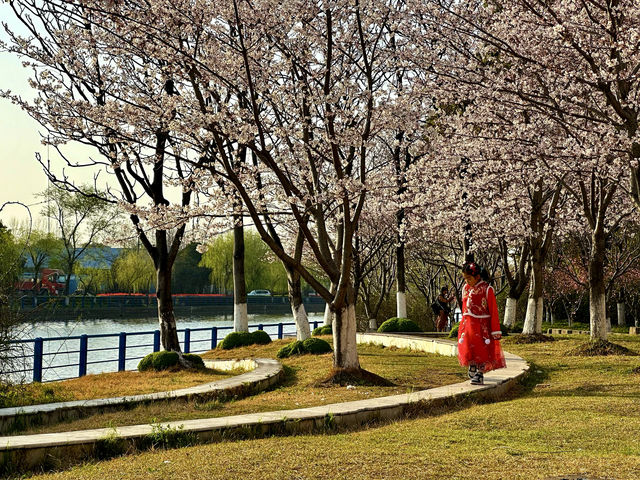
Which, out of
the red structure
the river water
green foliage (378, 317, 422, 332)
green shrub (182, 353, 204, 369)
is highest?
the red structure

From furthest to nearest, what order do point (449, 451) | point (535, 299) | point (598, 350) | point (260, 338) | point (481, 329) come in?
1. point (260, 338)
2. point (535, 299)
3. point (598, 350)
4. point (481, 329)
5. point (449, 451)

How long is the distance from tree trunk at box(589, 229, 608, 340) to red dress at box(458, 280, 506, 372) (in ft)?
17.7

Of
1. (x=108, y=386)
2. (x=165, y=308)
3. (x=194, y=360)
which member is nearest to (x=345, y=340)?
(x=108, y=386)

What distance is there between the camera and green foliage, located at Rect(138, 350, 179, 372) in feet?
49.5

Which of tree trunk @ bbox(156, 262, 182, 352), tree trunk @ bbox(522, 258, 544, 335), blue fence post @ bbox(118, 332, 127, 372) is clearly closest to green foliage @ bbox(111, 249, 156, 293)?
blue fence post @ bbox(118, 332, 127, 372)

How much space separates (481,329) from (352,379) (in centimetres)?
236

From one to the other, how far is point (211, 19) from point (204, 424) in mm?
7697

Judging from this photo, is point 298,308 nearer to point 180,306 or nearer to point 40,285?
point 40,285

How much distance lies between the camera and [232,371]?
15797mm

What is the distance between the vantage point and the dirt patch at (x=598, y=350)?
14.7 m

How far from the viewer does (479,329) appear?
1073cm

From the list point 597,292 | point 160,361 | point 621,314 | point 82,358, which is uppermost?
point 597,292

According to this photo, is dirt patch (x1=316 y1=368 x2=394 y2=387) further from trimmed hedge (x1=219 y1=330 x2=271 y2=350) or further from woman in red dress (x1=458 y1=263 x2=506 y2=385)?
trimmed hedge (x1=219 y1=330 x2=271 y2=350)

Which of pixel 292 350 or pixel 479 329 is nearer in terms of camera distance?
pixel 479 329
